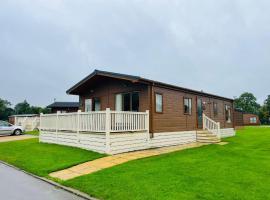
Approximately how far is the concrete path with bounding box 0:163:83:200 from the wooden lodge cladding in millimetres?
6877

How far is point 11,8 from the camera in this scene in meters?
21.6

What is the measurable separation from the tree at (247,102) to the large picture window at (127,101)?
230 ft

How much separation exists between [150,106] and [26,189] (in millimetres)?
7867

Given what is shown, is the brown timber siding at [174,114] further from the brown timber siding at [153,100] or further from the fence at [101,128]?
the fence at [101,128]

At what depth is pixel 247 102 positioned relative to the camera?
79062mm

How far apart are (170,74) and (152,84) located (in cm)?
3644

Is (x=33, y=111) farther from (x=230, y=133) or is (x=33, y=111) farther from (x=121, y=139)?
(x=121, y=139)

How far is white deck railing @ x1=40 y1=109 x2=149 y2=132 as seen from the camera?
10.8m

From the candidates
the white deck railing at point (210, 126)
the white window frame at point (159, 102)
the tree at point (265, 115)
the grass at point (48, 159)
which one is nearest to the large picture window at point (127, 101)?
the white window frame at point (159, 102)

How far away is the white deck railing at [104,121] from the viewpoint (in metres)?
10.8

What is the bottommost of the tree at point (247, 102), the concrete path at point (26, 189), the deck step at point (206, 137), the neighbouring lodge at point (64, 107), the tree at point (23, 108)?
the concrete path at point (26, 189)

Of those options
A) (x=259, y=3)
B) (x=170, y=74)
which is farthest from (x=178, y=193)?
(x=170, y=74)

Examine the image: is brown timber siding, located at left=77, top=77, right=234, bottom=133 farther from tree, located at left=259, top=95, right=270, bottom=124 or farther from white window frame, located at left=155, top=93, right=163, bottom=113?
tree, located at left=259, top=95, right=270, bottom=124

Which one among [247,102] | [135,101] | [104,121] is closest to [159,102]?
[135,101]
